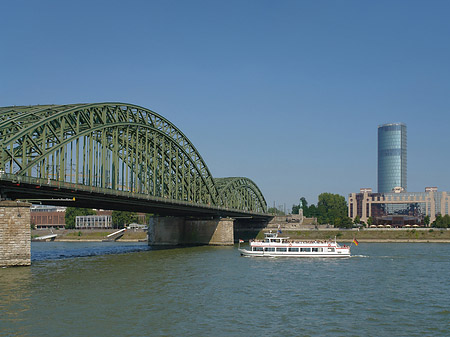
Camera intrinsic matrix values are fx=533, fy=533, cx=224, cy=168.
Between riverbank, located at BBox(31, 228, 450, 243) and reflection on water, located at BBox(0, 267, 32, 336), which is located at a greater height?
reflection on water, located at BBox(0, 267, 32, 336)

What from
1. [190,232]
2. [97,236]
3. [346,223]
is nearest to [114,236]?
[97,236]

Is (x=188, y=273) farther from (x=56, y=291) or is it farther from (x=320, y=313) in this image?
(x=320, y=313)

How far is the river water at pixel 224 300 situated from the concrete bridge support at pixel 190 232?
54.6 m

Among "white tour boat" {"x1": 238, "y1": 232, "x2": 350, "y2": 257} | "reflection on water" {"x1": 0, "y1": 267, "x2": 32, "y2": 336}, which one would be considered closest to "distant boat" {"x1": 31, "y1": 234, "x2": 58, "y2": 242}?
"white tour boat" {"x1": 238, "y1": 232, "x2": 350, "y2": 257}

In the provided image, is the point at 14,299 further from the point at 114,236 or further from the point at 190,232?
the point at 114,236

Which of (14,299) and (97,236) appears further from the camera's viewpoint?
(97,236)

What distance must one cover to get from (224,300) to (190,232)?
85.5m

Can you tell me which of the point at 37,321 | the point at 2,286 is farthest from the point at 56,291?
the point at 37,321

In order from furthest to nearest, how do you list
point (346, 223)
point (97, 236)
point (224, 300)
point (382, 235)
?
point (97, 236) → point (346, 223) → point (382, 235) → point (224, 300)

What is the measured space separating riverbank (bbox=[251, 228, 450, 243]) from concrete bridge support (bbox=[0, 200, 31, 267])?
308ft

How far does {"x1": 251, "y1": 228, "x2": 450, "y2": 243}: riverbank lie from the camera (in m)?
141

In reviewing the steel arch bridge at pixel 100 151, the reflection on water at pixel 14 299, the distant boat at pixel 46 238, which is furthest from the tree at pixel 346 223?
Result: the reflection on water at pixel 14 299

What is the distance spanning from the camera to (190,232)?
129 metres

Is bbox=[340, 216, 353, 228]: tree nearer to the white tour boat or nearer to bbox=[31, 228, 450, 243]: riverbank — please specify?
bbox=[31, 228, 450, 243]: riverbank
